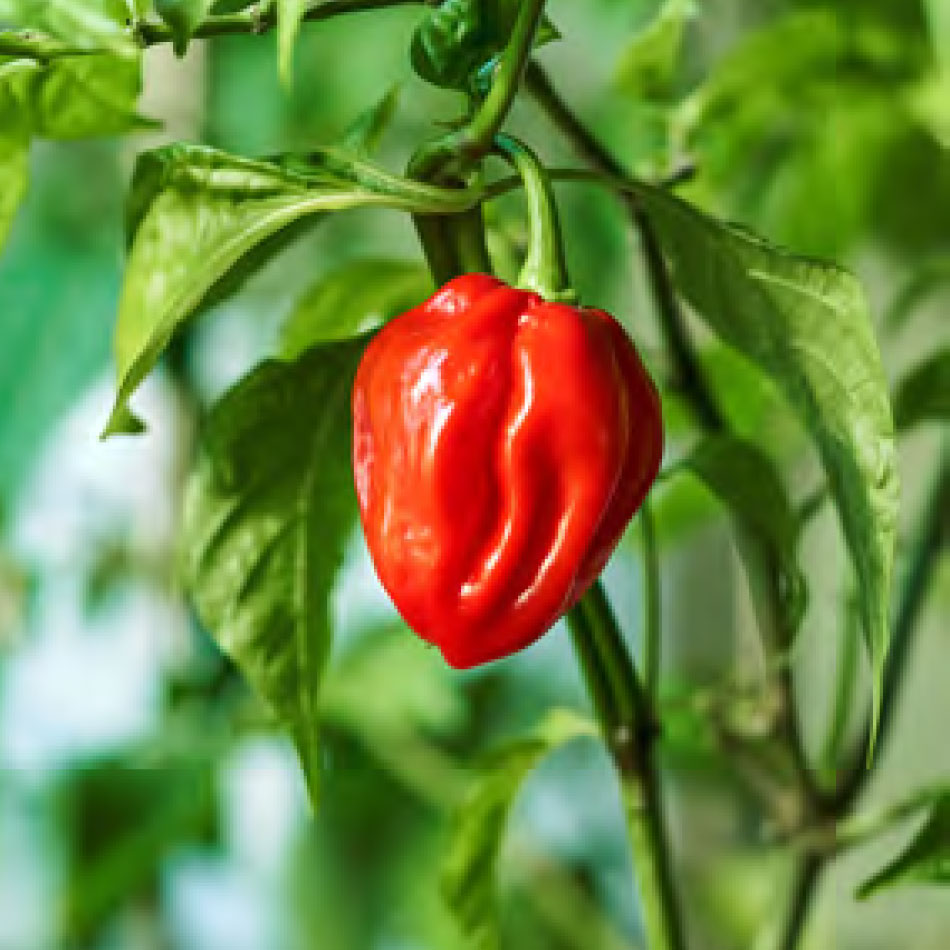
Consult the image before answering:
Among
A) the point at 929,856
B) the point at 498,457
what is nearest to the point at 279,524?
the point at 498,457

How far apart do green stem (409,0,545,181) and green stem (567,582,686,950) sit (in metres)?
0.16

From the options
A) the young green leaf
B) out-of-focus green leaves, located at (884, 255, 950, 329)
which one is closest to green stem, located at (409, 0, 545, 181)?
the young green leaf

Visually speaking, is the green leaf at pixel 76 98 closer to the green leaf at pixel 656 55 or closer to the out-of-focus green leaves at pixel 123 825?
the green leaf at pixel 656 55

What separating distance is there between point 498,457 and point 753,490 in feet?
0.36

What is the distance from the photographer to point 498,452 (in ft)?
1.34

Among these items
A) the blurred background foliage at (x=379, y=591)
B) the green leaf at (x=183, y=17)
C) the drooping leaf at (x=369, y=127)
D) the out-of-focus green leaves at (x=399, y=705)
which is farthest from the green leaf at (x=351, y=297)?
the out-of-focus green leaves at (x=399, y=705)

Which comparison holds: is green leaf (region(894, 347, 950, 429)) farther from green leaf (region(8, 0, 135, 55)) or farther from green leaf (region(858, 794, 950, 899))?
green leaf (region(8, 0, 135, 55))

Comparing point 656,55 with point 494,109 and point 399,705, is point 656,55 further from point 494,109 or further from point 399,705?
point 399,705

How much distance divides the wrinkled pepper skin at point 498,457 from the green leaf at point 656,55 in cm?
20

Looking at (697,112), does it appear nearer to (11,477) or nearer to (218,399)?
(218,399)

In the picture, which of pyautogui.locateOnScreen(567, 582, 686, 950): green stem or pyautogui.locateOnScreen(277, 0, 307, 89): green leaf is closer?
pyautogui.locateOnScreen(277, 0, 307, 89): green leaf

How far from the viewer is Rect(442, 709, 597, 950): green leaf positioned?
1.85 feet

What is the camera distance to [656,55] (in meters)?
0.60

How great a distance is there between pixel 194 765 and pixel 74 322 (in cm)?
42
